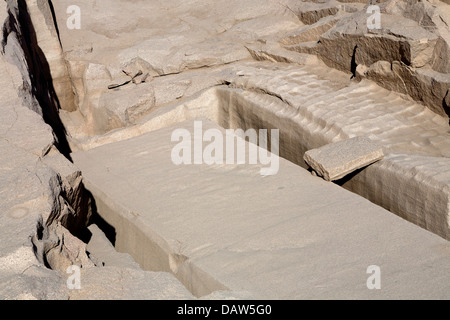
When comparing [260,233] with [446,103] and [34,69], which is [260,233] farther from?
[34,69]

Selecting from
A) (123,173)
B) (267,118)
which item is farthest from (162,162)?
(267,118)

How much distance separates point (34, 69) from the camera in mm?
5793

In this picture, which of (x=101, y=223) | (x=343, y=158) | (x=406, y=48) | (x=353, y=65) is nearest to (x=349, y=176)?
(x=343, y=158)

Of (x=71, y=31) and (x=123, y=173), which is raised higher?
(x=71, y=31)

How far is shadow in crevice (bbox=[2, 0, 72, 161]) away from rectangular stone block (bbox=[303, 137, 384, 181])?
231cm

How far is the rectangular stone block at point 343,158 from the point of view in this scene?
13.5 ft

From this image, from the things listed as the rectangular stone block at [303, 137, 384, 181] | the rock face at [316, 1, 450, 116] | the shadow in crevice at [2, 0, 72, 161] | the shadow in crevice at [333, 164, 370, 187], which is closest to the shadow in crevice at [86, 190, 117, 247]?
the shadow in crevice at [2, 0, 72, 161]

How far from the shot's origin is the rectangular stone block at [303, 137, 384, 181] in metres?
4.11

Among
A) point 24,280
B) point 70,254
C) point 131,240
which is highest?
point 24,280

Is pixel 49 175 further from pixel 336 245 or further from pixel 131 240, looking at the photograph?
pixel 336 245

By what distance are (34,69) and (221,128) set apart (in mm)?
2284

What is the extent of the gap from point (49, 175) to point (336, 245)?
6.13 feet

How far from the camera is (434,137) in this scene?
453cm

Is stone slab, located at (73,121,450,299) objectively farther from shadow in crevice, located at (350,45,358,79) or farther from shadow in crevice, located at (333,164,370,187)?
shadow in crevice, located at (350,45,358,79)
